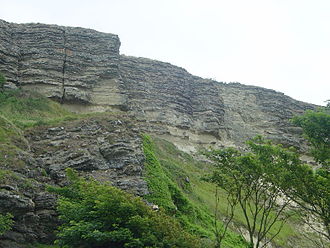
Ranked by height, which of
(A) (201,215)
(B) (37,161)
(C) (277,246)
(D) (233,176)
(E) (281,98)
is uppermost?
(E) (281,98)

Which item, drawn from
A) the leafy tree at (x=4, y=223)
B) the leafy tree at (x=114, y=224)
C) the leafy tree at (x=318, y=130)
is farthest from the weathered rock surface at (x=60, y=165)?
the leafy tree at (x=318, y=130)

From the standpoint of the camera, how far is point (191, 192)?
2378 centimetres

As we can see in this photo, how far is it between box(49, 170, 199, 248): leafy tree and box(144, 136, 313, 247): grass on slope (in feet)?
12.7

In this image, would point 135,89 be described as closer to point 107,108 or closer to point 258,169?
point 107,108

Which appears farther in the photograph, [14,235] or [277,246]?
[277,246]

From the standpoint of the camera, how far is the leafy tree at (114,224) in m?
11.1

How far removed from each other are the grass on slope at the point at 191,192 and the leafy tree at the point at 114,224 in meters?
3.88

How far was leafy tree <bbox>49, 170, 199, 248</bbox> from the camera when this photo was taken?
11.1 meters

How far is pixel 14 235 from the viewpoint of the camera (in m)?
12.4

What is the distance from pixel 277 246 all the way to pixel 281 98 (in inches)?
1853

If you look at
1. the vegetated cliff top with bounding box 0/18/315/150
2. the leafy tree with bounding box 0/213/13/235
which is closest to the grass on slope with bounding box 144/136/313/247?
the leafy tree with bounding box 0/213/13/235

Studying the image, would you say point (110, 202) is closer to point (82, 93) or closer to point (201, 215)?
point (201, 215)

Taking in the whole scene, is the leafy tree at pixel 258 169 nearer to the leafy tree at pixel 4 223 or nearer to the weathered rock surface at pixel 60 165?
the weathered rock surface at pixel 60 165

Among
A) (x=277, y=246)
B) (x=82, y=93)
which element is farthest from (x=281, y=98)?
(x=277, y=246)
